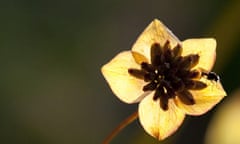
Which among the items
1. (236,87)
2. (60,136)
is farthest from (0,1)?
(236,87)

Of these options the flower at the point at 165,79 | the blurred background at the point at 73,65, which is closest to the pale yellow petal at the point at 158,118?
the flower at the point at 165,79

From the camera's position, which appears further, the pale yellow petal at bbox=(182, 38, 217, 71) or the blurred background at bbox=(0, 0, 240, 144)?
the blurred background at bbox=(0, 0, 240, 144)

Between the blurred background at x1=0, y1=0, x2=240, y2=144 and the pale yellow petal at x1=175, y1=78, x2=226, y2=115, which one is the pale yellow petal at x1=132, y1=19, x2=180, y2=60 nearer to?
the pale yellow petal at x1=175, y1=78, x2=226, y2=115

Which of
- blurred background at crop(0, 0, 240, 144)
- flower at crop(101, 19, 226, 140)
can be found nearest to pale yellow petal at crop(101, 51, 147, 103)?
flower at crop(101, 19, 226, 140)

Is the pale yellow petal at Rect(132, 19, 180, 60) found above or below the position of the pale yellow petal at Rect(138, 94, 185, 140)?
above

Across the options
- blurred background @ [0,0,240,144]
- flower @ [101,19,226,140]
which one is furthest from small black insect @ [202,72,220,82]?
blurred background @ [0,0,240,144]

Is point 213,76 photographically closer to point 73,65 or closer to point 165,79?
point 165,79

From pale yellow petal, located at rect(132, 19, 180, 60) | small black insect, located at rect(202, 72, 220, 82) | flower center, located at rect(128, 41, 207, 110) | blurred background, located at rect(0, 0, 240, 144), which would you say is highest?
pale yellow petal, located at rect(132, 19, 180, 60)
